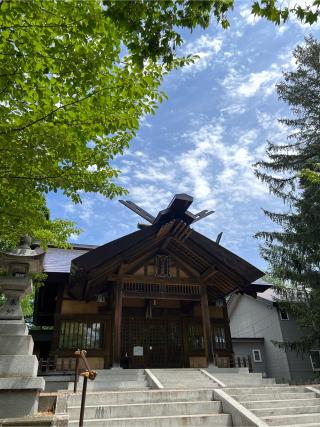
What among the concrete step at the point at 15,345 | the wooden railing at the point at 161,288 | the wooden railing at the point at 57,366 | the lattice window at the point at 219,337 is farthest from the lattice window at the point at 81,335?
the concrete step at the point at 15,345

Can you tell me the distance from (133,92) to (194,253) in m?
8.86

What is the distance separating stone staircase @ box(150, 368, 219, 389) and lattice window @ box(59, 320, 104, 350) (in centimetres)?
359

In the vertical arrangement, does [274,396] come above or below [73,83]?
below

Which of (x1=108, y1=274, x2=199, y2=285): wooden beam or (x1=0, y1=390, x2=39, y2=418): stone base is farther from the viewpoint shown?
(x1=108, y1=274, x2=199, y2=285): wooden beam

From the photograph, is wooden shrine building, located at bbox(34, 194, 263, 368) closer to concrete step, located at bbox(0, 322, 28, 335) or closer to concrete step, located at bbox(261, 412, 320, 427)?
concrete step, located at bbox(0, 322, 28, 335)

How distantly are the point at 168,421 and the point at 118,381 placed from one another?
3282 millimetres

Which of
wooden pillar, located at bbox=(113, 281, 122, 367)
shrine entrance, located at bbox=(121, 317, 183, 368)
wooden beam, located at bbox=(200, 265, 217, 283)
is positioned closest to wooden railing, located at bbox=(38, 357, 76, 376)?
wooden pillar, located at bbox=(113, 281, 122, 367)

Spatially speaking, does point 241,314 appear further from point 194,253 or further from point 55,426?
point 55,426

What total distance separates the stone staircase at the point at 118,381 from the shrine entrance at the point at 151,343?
3.34 metres

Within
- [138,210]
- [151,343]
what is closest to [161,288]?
[151,343]

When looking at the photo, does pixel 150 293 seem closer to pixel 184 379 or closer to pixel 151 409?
pixel 184 379

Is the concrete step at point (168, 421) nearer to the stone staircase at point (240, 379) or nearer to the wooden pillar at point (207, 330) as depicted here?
Result: the stone staircase at point (240, 379)

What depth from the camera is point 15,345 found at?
5867mm

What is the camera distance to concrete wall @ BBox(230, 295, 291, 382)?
17.7 m
